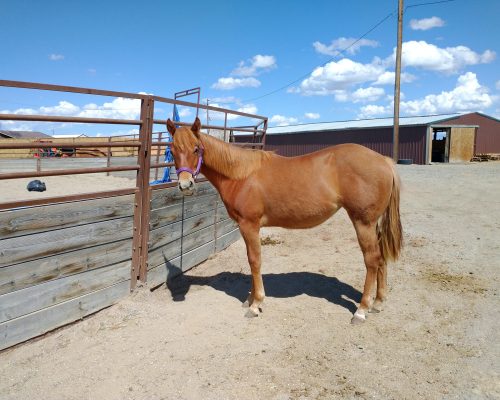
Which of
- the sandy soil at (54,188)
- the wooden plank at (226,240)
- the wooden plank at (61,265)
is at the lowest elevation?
the wooden plank at (226,240)

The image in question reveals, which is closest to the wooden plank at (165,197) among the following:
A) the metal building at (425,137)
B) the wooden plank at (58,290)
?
the wooden plank at (58,290)

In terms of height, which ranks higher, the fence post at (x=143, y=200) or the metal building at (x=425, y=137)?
the metal building at (x=425, y=137)

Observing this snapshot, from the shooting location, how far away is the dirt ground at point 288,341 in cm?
285

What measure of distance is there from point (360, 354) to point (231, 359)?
1.15 m

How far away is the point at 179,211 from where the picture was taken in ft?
16.9

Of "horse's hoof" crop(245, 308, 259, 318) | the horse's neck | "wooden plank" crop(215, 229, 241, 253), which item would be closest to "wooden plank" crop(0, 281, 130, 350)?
"horse's hoof" crop(245, 308, 259, 318)

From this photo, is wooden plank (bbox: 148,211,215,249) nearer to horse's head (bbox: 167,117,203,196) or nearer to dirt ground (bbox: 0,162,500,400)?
dirt ground (bbox: 0,162,500,400)

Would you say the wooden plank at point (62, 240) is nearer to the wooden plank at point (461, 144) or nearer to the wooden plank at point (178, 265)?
the wooden plank at point (178, 265)

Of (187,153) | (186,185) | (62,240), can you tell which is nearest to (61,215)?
(62,240)

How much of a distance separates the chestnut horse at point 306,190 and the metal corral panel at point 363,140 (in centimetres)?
2287

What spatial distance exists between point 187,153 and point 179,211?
149cm

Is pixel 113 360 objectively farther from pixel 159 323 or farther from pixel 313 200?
pixel 313 200

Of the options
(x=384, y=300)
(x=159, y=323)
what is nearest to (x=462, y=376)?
(x=384, y=300)

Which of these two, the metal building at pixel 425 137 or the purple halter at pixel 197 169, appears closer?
the purple halter at pixel 197 169
